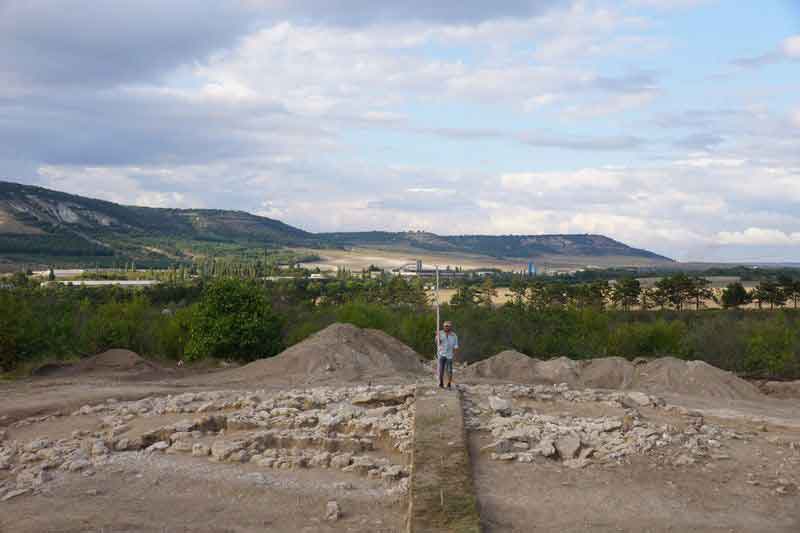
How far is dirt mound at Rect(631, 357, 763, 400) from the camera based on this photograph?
2453 cm

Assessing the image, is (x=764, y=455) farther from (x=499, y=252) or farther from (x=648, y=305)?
(x=499, y=252)

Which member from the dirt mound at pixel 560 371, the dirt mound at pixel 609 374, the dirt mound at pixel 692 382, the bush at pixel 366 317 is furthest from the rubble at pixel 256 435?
the bush at pixel 366 317

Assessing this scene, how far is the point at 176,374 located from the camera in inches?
1064

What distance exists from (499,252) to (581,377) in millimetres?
153809

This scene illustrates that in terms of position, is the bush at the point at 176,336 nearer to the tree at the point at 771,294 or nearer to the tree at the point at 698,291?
the tree at the point at 698,291

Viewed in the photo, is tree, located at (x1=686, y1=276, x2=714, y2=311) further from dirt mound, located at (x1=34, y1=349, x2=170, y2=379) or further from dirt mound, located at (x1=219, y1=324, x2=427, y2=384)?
dirt mound, located at (x1=34, y1=349, x2=170, y2=379)

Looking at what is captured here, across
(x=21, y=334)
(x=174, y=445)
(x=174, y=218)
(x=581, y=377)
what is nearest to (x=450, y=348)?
(x=174, y=445)

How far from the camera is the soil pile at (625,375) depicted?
24.8 metres

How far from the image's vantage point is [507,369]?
28156 millimetres

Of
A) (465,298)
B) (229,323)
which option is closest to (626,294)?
(465,298)

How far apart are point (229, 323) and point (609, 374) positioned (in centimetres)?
1492

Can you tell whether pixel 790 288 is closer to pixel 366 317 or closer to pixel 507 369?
pixel 366 317

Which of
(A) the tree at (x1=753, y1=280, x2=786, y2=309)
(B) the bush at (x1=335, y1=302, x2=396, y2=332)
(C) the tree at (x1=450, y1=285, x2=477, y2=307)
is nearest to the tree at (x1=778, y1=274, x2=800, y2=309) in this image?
(A) the tree at (x1=753, y1=280, x2=786, y2=309)

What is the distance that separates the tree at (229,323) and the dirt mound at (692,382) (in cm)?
1498
